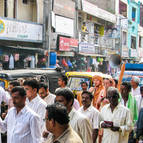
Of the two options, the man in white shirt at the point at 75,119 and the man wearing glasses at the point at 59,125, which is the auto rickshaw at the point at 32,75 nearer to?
the man in white shirt at the point at 75,119

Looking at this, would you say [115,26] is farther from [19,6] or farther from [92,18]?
[19,6]

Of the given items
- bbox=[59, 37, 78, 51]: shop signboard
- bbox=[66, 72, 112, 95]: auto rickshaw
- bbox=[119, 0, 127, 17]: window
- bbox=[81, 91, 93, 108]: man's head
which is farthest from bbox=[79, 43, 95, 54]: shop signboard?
bbox=[81, 91, 93, 108]: man's head

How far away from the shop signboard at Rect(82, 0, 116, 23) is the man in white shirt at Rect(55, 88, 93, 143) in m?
20.0

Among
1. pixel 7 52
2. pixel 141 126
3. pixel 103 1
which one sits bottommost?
pixel 141 126

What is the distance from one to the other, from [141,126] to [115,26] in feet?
81.4

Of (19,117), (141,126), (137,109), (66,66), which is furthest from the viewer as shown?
(66,66)

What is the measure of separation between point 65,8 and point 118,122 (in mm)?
16857

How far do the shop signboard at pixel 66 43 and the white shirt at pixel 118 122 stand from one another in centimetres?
1506

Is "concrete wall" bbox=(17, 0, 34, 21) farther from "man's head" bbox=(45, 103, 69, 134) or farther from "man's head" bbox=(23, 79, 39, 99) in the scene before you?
"man's head" bbox=(45, 103, 69, 134)

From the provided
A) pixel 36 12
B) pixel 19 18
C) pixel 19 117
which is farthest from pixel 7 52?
pixel 19 117

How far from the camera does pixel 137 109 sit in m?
5.91

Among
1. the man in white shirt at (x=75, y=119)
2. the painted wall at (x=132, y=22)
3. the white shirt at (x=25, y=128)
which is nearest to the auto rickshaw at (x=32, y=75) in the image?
the white shirt at (x=25, y=128)

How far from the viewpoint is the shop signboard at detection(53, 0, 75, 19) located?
1969 cm

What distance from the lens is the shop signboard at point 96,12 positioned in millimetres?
23320
